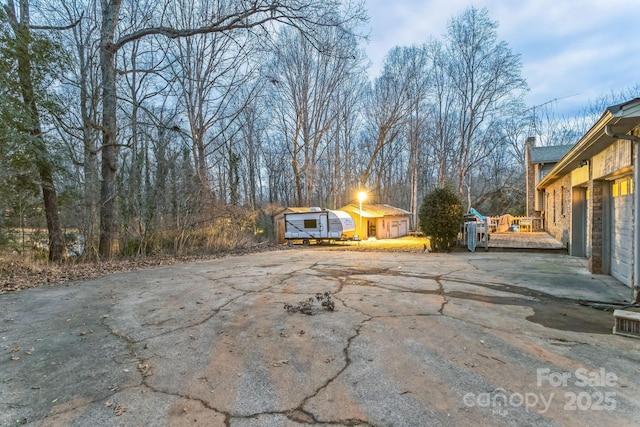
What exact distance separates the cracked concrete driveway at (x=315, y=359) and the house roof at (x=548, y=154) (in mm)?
17178

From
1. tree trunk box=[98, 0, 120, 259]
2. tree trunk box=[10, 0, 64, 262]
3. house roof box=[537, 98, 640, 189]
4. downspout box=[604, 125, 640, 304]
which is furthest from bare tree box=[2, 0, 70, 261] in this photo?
downspout box=[604, 125, 640, 304]

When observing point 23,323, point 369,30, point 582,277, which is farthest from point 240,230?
point 582,277

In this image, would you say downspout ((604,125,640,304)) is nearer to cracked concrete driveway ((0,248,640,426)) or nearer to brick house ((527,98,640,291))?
brick house ((527,98,640,291))

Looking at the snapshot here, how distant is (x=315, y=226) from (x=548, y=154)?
51.1 ft

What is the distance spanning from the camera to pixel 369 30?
36.3ft

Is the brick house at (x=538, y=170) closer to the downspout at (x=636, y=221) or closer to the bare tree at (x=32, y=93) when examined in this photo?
the downspout at (x=636, y=221)

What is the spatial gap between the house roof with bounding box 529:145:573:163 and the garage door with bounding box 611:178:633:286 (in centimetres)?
1505

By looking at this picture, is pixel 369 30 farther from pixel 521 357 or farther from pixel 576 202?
pixel 521 357

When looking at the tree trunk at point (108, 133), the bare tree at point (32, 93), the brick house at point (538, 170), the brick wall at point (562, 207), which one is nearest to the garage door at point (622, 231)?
the brick wall at point (562, 207)

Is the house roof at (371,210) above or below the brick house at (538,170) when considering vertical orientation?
below

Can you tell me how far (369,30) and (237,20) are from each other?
511 centimetres

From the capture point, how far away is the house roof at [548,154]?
62.2 ft

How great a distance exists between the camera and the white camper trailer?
58.1 feet

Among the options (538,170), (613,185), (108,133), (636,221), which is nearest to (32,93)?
(108,133)
